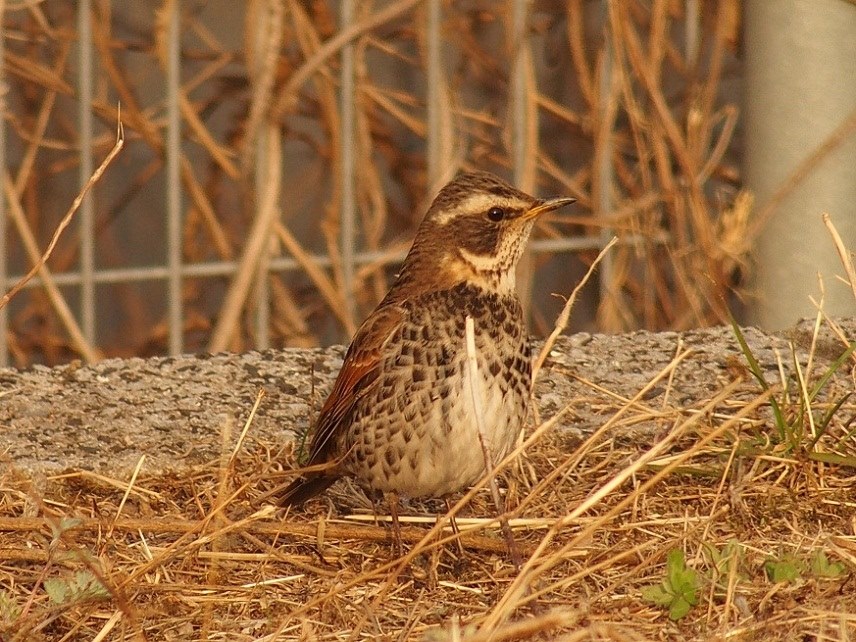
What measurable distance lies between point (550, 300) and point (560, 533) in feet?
10.4

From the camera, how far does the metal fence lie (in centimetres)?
603

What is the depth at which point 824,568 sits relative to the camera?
3.24m

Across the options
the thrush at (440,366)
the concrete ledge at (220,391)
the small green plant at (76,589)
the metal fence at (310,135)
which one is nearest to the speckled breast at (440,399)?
the thrush at (440,366)

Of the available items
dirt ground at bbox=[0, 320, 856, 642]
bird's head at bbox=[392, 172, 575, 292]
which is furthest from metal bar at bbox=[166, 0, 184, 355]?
bird's head at bbox=[392, 172, 575, 292]

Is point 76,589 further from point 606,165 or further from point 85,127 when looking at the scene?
point 606,165

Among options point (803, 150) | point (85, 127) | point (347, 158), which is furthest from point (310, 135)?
point (803, 150)

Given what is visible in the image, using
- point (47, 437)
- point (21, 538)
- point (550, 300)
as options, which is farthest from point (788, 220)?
point (21, 538)

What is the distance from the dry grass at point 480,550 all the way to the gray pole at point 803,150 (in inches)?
56.4

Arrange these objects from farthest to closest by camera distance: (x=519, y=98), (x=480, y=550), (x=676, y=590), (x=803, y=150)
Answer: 1. (x=519, y=98)
2. (x=803, y=150)
3. (x=480, y=550)
4. (x=676, y=590)

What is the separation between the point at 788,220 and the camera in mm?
5648

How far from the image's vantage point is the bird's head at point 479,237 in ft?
13.2

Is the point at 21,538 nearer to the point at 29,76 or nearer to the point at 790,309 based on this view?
the point at 790,309

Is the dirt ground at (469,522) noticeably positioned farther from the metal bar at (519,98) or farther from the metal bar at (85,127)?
the metal bar at (519,98)

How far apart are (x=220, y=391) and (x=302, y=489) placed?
0.89 meters
